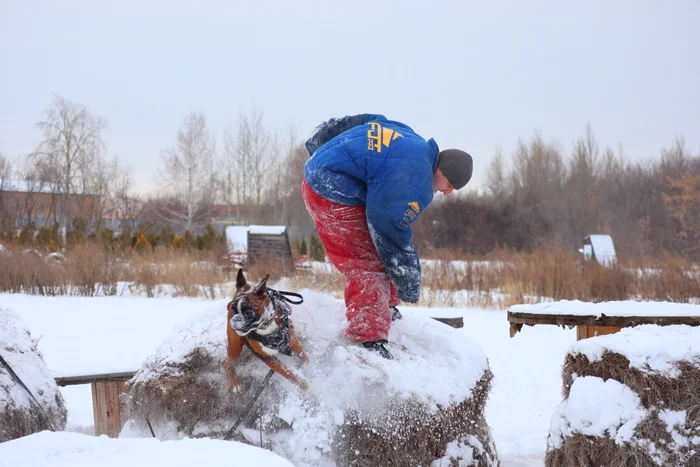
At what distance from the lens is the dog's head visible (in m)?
2.37

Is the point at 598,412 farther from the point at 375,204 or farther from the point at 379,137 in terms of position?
the point at 379,137

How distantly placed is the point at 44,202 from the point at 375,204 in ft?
93.9

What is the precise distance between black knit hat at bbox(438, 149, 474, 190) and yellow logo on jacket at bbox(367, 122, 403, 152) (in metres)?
0.27

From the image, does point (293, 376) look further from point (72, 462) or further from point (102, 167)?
point (102, 167)

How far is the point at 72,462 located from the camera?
1.38m

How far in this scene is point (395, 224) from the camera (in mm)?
2652

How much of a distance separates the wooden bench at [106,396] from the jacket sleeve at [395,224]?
1703 millimetres

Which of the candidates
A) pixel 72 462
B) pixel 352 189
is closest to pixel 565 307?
pixel 352 189

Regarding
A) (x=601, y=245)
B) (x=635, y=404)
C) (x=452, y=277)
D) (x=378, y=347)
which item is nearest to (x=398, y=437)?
(x=378, y=347)

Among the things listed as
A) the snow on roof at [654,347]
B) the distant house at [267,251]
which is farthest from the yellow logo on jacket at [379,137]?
the distant house at [267,251]

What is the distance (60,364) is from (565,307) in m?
4.60

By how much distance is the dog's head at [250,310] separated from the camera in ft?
7.79

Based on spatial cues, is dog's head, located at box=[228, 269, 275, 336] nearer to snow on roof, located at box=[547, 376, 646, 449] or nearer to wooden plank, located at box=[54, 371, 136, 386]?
wooden plank, located at box=[54, 371, 136, 386]

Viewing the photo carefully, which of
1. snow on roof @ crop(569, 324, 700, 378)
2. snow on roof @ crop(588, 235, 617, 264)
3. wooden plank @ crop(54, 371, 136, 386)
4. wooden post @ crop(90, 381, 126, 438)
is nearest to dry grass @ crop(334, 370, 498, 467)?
snow on roof @ crop(569, 324, 700, 378)
